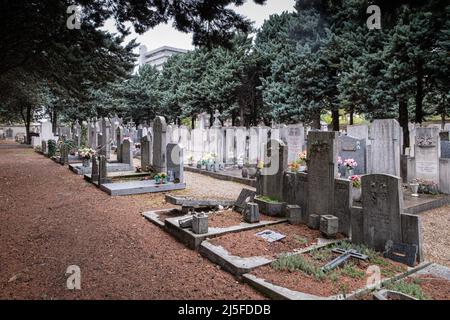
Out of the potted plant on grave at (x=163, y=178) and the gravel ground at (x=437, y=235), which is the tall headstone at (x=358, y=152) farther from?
the potted plant on grave at (x=163, y=178)

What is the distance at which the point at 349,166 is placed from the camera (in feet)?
31.4

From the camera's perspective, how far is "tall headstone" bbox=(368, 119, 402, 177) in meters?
→ 9.38

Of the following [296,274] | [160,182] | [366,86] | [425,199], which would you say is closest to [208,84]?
[366,86]

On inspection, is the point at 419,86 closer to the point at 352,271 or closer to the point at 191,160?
the point at 191,160

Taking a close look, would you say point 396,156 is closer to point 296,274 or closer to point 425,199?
point 425,199

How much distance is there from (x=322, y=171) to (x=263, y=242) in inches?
78.7

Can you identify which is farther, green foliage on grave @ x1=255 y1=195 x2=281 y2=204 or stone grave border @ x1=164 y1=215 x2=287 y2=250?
green foliage on grave @ x1=255 y1=195 x2=281 y2=204

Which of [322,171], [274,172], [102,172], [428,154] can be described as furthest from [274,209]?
[102,172]

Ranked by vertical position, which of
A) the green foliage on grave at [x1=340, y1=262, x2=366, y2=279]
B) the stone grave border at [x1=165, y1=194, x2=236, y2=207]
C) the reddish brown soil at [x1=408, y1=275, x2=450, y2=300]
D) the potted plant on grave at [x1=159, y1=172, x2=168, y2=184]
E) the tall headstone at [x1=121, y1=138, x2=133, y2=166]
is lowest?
the reddish brown soil at [x1=408, y1=275, x2=450, y2=300]

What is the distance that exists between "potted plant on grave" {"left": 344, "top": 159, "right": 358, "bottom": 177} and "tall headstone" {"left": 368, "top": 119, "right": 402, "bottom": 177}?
2.33 ft

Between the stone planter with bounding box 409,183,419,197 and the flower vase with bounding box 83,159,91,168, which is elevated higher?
the flower vase with bounding box 83,159,91,168

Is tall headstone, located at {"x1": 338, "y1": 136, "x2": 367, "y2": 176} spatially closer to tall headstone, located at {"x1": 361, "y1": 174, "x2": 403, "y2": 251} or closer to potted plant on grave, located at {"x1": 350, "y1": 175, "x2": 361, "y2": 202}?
potted plant on grave, located at {"x1": 350, "y1": 175, "x2": 361, "y2": 202}

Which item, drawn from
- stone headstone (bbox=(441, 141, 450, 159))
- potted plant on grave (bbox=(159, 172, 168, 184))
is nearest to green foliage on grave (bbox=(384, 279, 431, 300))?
potted plant on grave (bbox=(159, 172, 168, 184))
